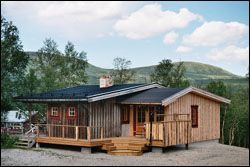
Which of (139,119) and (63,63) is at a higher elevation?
(63,63)

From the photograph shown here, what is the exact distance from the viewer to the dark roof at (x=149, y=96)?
906 inches

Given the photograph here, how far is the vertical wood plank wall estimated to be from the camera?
24.3m

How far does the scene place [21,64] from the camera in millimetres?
29750

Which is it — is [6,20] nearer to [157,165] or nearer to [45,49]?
[157,165]

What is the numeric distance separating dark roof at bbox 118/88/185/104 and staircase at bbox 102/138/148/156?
2407 mm

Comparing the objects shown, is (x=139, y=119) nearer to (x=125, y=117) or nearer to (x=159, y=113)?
(x=125, y=117)

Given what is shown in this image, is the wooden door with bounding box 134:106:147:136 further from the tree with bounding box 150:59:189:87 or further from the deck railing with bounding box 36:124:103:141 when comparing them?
the tree with bounding box 150:59:189:87

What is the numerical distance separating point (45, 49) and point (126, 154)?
33.9 m

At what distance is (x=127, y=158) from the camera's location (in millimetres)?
19859

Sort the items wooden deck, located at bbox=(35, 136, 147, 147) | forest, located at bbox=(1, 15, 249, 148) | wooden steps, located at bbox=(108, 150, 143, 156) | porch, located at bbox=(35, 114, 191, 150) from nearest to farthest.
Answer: wooden steps, located at bbox=(108, 150, 143, 156)
porch, located at bbox=(35, 114, 191, 150)
wooden deck, located at bbox=(35, 136, 147, 147)
forest, located at bbox=(1, 15, 249, 148)

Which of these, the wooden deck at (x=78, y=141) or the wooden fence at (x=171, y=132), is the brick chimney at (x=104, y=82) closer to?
the wooden deck at (x=78, y=141)

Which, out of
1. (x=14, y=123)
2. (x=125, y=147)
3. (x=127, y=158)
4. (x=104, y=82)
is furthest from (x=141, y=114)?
(x=14, y=123)

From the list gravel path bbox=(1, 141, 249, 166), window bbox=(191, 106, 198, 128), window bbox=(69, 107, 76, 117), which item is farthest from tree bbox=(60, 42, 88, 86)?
gravel path bbox=(1, 141, 249, 166)

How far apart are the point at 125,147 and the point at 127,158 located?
189 cm
